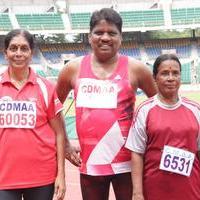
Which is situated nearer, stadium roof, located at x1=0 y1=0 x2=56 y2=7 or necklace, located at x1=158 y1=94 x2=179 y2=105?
necklace, located at x1=158 y1=94 x2=179 y2=105

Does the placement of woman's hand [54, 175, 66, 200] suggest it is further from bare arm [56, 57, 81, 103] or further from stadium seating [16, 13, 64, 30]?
stadium seating [16, 13, 64, 30]

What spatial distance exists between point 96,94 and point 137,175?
20.5 inches

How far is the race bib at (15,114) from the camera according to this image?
211cm

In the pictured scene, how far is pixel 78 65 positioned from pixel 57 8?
2705 centimetres

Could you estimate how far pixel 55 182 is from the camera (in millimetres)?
2230

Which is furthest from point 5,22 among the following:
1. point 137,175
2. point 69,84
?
point 137,175

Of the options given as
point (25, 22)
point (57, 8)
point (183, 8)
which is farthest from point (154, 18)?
point (25, 22)

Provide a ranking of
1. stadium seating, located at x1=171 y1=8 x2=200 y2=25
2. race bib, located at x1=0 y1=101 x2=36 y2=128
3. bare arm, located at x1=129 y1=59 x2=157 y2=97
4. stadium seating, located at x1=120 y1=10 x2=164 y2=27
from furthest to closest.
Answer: stadium seating, located at x1=120 y1=10 x2=164 y2=27 → stadium seating, located at x1=171 y1=8 x2=200 y2=25 → bare arm, located at x1=129 y1=59 x2=157 y2=97 → race bib, located at x1=0 y1=101 x2=36 y2=128

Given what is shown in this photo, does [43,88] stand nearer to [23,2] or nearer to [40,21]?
[40,21]

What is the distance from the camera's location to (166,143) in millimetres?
2166

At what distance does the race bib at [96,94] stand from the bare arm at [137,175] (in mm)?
319

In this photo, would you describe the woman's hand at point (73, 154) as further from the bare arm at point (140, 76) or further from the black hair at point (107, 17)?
the black hair at point (107, 17)

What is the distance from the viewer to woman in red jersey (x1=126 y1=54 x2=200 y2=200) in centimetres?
217

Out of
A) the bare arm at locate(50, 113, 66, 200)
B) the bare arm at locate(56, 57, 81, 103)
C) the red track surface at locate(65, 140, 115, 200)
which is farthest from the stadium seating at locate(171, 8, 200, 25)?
the bare arm at locate(50, 113, 66, 200)
